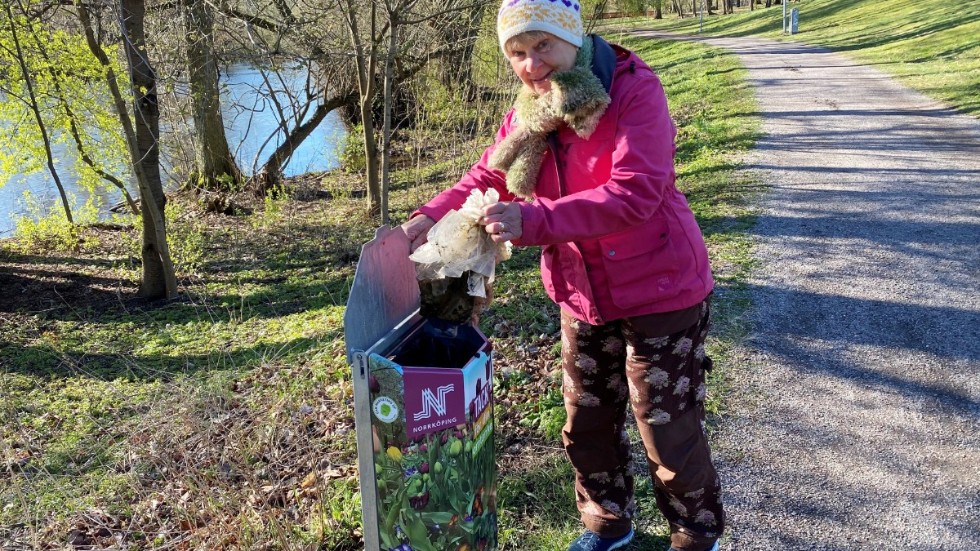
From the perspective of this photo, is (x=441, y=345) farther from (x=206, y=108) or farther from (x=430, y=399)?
(x=206, y=108)

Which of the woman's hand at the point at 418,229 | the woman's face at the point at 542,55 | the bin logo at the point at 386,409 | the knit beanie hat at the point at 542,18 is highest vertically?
the knit beanie hat at the point at 542,18

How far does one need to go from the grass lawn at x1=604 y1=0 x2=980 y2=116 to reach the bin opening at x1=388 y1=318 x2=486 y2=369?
10.3 m

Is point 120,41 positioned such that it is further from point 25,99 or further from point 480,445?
point 480,445

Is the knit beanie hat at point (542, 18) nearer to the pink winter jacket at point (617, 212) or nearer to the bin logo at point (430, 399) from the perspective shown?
the pink winter jacket at point (617, 212)

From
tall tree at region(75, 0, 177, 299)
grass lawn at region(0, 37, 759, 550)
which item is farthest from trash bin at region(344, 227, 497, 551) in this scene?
tall tree at region(75, 0, 177, 299)

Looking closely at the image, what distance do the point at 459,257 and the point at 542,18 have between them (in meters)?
0.64

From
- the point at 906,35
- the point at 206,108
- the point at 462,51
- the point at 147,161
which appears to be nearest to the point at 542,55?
the point at 147,161

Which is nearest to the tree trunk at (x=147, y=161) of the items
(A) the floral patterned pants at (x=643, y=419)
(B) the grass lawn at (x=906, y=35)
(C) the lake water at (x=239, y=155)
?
(C) the lake water at (x=239, y=155)

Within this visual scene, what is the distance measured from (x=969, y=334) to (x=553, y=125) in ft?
10.8

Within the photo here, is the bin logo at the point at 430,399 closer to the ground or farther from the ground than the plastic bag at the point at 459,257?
→ closer to the ground

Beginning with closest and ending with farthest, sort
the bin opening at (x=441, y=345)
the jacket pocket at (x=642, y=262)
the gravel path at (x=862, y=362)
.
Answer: the jacket pocket at (x=642, y=262) < the bin opening at (x=441, y=345) < the gravel path at (x=862, y=362)

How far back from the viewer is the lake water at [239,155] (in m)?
11.9

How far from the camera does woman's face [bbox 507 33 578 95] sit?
194 centimetres

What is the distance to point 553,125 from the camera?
2.02m
